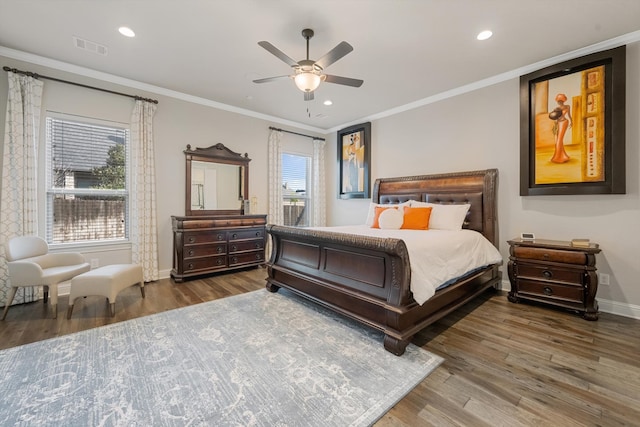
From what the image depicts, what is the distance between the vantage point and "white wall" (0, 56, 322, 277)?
355 centimetres

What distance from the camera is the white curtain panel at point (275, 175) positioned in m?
5.58

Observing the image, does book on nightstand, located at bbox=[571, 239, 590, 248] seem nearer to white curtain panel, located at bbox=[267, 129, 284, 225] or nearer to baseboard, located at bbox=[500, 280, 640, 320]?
baseboard, located at bbox=[500, 280, 640, 320]

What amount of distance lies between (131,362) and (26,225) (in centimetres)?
266

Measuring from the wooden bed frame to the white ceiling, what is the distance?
160cm

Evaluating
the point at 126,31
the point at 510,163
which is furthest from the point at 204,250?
the point at 510,163

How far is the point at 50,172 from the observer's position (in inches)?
140

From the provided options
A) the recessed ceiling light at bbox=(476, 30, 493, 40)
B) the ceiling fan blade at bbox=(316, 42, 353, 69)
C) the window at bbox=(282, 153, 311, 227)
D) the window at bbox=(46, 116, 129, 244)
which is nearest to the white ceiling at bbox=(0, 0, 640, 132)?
the recessed ceiling light at bbox=(476, 30, 493, 40)

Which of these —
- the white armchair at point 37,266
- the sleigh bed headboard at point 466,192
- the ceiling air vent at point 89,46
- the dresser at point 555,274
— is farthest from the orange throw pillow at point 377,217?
the ceiling air vent at point 89,46

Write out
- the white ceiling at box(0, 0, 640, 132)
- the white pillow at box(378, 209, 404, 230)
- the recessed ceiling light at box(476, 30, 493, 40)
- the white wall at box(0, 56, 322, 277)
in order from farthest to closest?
the white pillow at box(378, 209, 404, 230)
the white wall at box(0, 56, 322, 277)
the recessed ceiling light at box(476, 30, 493, 40)
the white ceiling at box(0, 0, 640, 132)

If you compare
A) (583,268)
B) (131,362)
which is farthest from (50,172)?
(583,268)

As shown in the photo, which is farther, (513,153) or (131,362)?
(513,153)

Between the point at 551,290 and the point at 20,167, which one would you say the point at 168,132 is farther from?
the point at 551,290

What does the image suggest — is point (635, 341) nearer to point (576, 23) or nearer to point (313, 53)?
point (576, 23)

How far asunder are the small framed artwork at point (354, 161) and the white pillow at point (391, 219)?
168 centimetres
